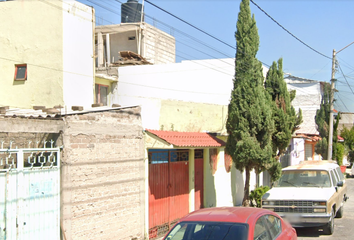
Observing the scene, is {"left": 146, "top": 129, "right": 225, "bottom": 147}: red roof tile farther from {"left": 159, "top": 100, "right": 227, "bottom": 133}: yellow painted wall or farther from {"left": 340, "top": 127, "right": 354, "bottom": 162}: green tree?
{"left": 340, "top": 127, "right": 354, "bottom": 162}: green tree

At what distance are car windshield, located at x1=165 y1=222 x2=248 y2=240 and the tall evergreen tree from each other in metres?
10.2

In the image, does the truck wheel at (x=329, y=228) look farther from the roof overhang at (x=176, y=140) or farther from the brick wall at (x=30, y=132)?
the brick wall at (x=30, y=132)

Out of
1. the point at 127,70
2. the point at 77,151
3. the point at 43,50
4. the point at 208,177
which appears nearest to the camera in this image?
the point at 77,151

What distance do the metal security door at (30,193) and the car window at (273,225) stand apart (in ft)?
12.7

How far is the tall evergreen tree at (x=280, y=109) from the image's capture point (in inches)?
597

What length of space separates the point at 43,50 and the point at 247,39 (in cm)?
791

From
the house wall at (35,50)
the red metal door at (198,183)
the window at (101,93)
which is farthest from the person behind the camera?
the window at (101,93)

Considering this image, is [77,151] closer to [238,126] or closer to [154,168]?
[154,168]

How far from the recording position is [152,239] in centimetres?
1034

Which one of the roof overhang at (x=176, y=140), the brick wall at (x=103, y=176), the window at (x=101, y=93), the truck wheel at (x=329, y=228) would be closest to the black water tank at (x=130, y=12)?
the window at (x=101, y=93)

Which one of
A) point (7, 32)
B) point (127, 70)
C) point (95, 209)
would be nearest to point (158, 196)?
point (95, 209)

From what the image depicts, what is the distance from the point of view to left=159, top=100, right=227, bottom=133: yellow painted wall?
11.8m

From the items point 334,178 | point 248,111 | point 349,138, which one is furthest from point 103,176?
point 349,138

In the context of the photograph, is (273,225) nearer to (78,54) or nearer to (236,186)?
(236,186)
